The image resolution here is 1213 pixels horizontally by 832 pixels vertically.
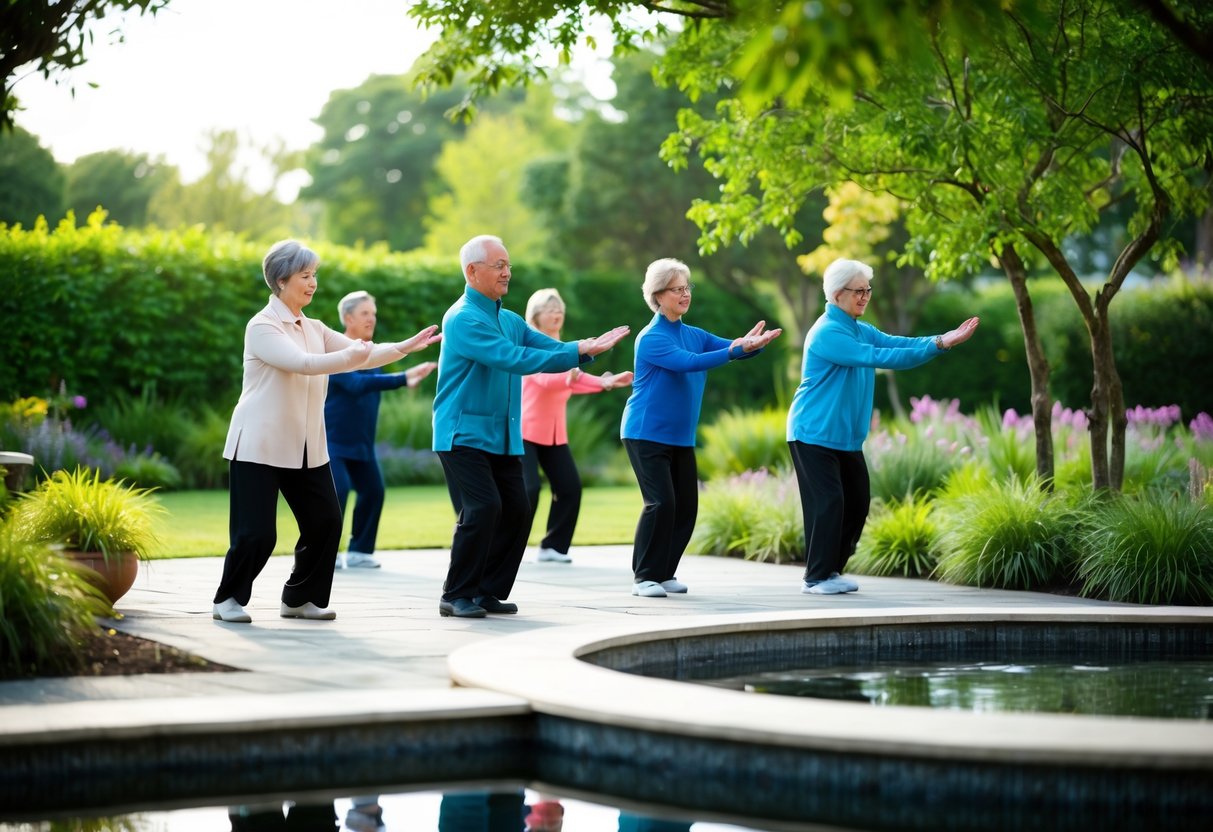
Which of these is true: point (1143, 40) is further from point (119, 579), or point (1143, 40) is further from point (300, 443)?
point (119, 579)

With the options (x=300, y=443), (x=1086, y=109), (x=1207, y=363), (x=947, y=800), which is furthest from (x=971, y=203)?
(x=1207, y=363)

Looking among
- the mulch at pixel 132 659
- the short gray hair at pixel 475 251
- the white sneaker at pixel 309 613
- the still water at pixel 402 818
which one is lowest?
the still water at pixel 402 818

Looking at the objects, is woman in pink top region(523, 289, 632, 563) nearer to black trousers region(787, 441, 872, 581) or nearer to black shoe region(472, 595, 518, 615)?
black trousers region(787, 441, 872, 581)

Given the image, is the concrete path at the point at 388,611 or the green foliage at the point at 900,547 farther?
the green foliage at the point at 900,547

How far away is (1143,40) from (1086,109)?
97 cm

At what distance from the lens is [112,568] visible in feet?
24.5

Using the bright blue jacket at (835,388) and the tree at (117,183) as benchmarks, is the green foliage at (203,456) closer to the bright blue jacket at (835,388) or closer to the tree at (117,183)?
the bright blue jacket at (835,388)

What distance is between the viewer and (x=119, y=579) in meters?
7.55

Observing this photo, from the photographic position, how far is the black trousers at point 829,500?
9.43 metres

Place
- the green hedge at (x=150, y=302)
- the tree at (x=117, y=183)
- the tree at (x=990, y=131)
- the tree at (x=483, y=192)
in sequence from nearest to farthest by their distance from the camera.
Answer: the tree at (x=990, y=131), the green hedge at (x=150, y=302), the tree at (x=483, y=192), the tree at (x=117, y=183)

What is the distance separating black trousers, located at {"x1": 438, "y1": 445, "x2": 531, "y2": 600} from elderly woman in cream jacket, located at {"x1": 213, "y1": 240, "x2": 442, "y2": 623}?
0.63 m

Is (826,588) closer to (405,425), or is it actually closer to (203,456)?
(203,456)

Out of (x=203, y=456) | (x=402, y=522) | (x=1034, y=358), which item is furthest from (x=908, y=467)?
(x=203, y=456)

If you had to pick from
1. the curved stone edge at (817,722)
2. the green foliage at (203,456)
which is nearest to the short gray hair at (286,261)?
the curved stone edge at (817,722)
